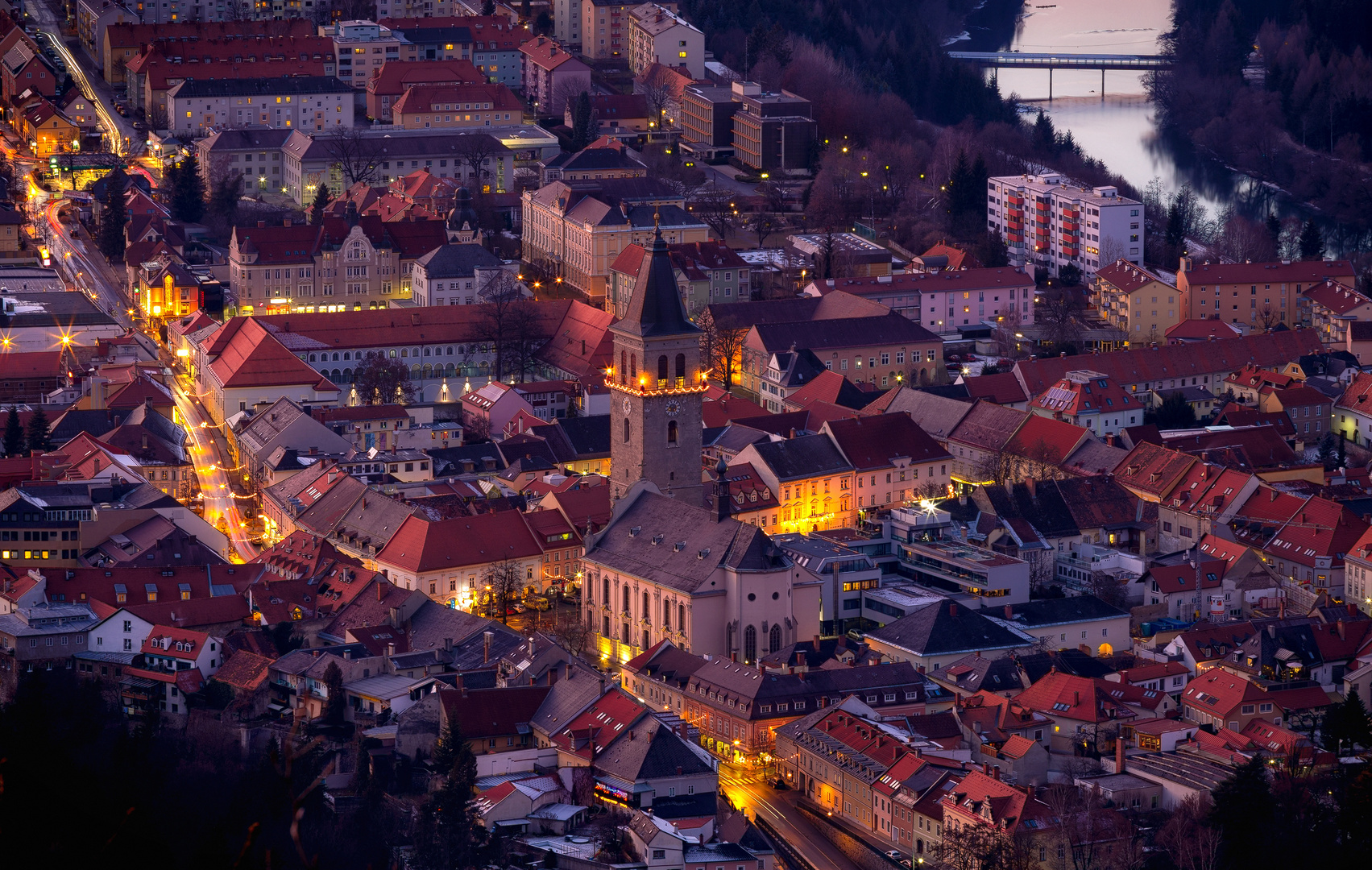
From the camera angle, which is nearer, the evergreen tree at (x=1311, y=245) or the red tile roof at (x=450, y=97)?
the evergreen tree at (x=1311, y=245)

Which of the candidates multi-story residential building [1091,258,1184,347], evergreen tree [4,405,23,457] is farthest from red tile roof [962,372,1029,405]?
evergreen tree [4,405,23,457]

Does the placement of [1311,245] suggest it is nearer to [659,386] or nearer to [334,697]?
[659,386]

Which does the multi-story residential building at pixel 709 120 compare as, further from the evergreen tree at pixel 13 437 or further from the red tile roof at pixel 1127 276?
the evergreen tree at pixel 13 437

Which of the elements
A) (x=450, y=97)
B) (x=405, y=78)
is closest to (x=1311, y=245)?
(x=450, y=97)

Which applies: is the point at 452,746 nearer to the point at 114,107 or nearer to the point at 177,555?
the point at 177,555

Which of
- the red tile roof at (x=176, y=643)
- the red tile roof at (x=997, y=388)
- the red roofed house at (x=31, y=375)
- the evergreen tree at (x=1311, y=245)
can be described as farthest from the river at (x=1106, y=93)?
the red tile roof at (x=176, y=643)
